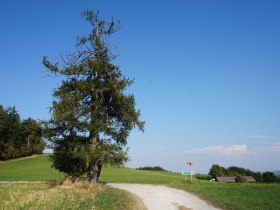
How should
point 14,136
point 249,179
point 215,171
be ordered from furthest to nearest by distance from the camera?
point 14,136 → point 249,179 → point 215,171

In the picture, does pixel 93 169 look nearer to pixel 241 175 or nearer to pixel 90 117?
pixel 90 117

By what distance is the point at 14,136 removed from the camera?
3629 inches

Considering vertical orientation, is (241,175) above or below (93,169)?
above

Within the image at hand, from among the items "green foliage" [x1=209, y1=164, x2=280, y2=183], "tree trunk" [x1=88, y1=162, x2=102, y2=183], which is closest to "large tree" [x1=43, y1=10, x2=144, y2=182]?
"tree trunk" [x1=88, y1=162, x2=102, y2=183]

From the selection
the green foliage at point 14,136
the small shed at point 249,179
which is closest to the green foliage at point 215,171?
the small shed at point 249,179

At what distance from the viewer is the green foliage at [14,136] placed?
297ft

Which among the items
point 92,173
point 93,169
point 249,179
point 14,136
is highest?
point 14,136

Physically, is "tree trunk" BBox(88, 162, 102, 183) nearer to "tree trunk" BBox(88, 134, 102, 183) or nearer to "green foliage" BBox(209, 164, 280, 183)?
"tree trunk" BBox(88, 134, 102, 183)

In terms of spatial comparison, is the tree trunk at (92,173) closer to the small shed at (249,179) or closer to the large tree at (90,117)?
the large tree at (90,117)

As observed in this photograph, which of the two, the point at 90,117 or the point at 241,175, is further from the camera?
the point at 241,175

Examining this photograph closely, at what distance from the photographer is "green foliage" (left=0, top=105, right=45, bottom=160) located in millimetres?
90500

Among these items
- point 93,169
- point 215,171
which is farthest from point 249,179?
point 93,169

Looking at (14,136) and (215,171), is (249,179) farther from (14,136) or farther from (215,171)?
(14,136)

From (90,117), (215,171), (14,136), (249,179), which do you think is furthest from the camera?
(14,136)
